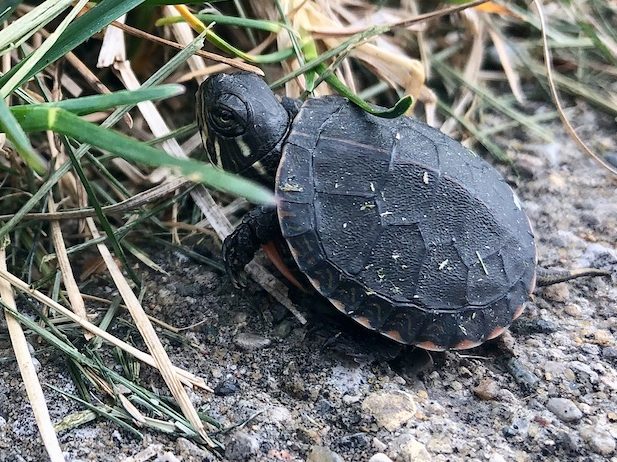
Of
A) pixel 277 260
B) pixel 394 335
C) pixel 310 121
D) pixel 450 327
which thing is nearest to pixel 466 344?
pixel 450 327

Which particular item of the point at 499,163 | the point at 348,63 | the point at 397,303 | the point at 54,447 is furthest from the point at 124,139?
the point at 499,163

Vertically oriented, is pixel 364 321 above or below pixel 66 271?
below

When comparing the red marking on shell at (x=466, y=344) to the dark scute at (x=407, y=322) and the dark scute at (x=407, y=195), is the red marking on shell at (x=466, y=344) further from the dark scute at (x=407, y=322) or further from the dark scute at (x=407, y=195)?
the dark scute at (x=407, y=195)

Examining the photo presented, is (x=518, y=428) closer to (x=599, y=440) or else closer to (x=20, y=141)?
(x=599, y=440)

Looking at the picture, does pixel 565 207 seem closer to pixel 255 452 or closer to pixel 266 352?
pixel 266 352

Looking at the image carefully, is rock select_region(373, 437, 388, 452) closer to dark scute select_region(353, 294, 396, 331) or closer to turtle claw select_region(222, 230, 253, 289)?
dark scute select_region(353, 294, 396, 331)

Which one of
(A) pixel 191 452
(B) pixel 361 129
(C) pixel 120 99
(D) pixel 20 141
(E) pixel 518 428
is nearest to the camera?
(D) pixel 20 141
